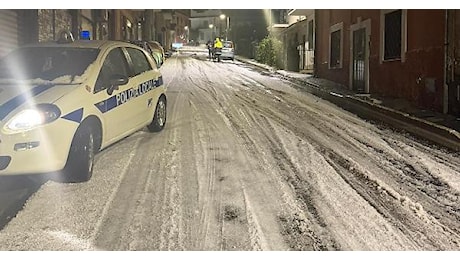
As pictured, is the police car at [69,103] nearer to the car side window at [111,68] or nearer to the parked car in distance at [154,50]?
the car side window at [111,68]

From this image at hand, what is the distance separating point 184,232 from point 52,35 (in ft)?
35.9

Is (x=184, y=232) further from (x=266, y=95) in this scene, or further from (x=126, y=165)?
(x=266, y=95)

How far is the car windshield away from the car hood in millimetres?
290

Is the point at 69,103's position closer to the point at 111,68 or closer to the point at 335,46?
the point at 111,68

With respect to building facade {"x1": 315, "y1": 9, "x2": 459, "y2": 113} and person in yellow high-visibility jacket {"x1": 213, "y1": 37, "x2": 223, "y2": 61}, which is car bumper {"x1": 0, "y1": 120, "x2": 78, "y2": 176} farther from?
person in yellow high-visibility jacket {"x1": 213, "y1": 37, "x2": 223, "y2": 61}

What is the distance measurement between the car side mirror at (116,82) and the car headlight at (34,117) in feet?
3.33

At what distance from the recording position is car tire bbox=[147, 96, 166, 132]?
7.62 m

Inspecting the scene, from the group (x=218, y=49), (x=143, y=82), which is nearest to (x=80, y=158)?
(x=143, y=82)

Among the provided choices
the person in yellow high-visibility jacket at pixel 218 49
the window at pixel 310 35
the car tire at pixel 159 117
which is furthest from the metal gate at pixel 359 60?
the person in yellow high-visibility jacket at pixel 218 49

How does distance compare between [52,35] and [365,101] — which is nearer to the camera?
[365,101]

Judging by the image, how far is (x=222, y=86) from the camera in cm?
1520

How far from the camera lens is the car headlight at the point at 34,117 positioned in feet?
15.0
